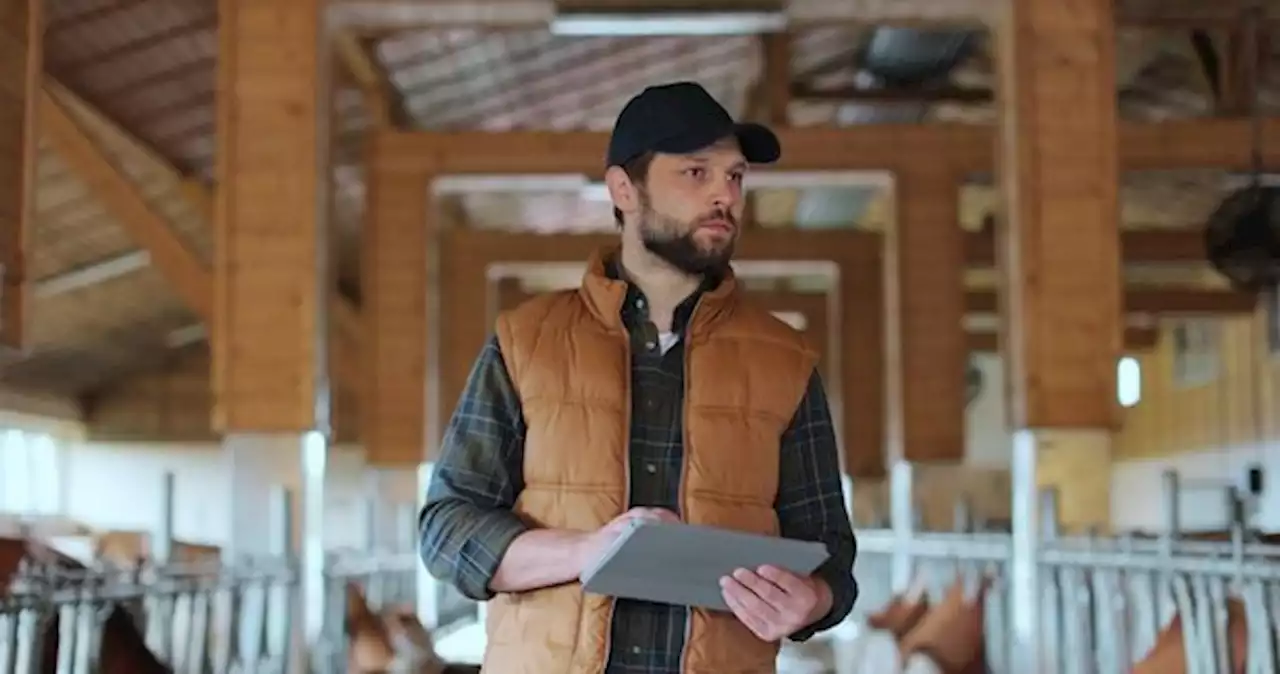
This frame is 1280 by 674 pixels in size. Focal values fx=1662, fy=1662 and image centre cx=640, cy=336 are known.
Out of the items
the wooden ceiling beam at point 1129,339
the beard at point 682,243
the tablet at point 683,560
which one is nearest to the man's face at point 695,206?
the beard at point 682,243

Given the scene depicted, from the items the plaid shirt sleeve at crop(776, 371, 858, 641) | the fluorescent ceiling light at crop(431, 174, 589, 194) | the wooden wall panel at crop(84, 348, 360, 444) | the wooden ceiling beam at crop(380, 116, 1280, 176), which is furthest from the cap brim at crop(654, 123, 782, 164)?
the wooden wall panel at crop(84, 348, 360, 444)

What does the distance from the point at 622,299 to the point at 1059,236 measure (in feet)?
16.6

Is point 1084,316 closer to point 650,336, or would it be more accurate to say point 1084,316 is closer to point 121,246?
point 650,336

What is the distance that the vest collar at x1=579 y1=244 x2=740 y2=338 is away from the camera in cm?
200

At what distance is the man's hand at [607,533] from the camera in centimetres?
177

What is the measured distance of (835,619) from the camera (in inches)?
78.2

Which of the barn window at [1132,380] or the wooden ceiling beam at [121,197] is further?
the barn window at [1132,380]

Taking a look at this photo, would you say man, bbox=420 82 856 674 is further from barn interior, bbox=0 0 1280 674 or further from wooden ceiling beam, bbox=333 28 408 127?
wooden ceiling beam, bbox=333 28 408 127

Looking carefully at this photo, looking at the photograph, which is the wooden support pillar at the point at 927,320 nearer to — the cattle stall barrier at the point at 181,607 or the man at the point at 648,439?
the cattle stall barrier at the point at 181,607

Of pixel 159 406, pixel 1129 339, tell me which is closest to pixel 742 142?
pixel 159 406

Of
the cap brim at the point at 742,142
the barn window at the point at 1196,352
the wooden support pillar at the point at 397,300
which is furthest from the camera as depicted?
the barn window at the point at 1196,352

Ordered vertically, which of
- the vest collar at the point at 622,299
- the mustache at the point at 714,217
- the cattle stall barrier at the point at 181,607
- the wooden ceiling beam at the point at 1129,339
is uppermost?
the wooden ceiling beam at the point at 1129,339

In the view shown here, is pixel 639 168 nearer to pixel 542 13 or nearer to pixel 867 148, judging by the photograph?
pixel 542 13

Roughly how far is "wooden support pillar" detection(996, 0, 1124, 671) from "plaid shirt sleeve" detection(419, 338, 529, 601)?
4837 millimetres
